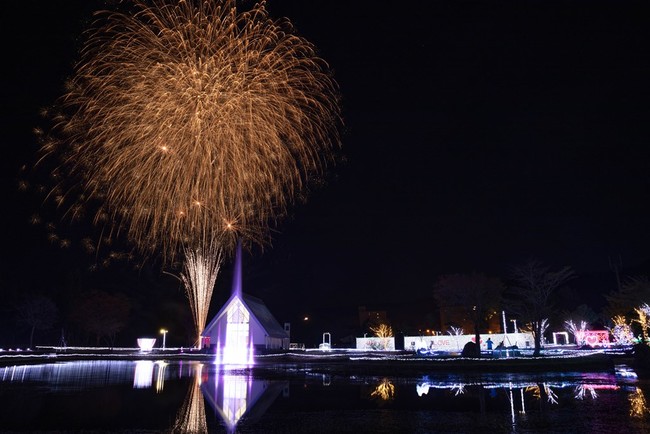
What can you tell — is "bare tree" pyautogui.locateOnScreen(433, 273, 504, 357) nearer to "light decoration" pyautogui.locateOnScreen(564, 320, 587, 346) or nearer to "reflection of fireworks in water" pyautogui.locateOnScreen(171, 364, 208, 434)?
"light decoration" pyautogui.locateOnScreen(564, 320, 587, 346)

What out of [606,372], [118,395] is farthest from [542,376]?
[118,395]

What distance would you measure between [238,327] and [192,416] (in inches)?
1691

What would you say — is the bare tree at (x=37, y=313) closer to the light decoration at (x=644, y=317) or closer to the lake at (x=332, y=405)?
the lake at (x=332, y=405)

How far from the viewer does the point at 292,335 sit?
83.7 meters

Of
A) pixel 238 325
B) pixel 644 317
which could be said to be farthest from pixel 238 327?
pixel 644 317

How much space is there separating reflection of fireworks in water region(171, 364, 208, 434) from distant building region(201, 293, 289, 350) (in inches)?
1449

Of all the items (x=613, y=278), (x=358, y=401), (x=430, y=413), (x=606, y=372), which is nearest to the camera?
(x=430, y=413)

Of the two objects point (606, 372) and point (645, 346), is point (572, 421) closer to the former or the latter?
point (606, 372)

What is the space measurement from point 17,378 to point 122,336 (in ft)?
177

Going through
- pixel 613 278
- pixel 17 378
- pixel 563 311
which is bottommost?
pixel 17 378

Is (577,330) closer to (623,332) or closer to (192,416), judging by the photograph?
(623,332)

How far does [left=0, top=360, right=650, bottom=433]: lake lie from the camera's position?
34.4 feet

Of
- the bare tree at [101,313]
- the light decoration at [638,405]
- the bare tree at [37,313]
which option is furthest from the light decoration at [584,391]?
the bare tree at [37,313]

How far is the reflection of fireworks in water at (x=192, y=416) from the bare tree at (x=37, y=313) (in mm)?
59612
